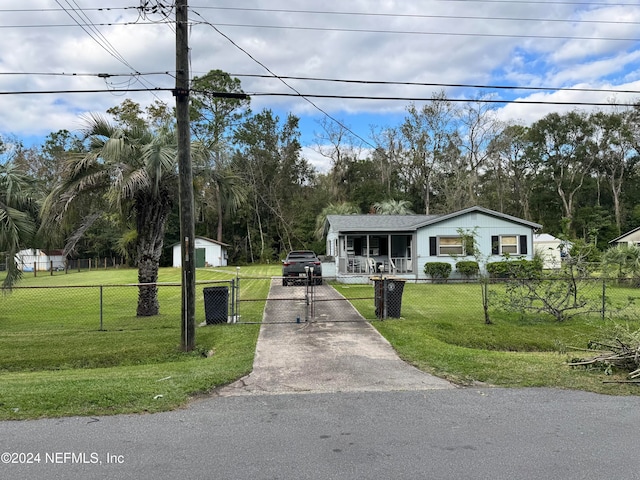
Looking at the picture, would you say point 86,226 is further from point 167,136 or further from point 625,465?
point 625,465

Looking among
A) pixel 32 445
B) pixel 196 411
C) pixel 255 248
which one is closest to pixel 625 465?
pixel 196 411

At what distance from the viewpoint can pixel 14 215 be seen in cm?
1181

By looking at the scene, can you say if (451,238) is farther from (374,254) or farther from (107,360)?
(107,360)

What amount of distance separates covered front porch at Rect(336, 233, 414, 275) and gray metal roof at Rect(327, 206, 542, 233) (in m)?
0.58

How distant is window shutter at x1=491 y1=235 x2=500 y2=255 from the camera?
2273cm

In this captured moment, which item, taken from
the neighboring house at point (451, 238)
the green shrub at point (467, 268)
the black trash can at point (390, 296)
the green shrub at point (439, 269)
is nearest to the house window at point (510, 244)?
the neighboring house at point (451, 238)

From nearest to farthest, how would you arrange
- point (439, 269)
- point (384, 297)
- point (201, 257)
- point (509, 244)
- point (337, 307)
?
point (384, 297), point (337, 307), point (439, 269), point (509, 244), point (201, 257)

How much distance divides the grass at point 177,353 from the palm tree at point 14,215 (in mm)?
1713

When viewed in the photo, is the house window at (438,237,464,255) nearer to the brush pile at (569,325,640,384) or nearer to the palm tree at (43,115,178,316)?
the palm tree at (43,115,178,316)

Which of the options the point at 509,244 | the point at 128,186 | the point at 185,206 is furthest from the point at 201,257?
the point at 185,206

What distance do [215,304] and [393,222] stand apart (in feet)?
51.1

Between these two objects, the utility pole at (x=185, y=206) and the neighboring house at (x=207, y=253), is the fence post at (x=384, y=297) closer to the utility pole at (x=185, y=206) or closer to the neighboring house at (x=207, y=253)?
the utility pole at (x=185, y=206)

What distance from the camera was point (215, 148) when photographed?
12.1m

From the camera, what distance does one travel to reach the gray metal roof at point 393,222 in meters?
22.6
